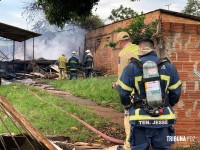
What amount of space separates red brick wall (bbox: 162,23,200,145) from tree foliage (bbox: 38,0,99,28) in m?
4.37

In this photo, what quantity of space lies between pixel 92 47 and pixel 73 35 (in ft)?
10.3

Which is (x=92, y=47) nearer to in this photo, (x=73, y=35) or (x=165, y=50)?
(x=73, y=35)

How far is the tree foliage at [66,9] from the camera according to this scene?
10016mm

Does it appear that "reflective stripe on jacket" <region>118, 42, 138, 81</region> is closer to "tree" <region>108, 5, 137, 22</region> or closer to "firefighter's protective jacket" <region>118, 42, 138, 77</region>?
"firefighter's protective jacket" <region>118, 42, 138, 77</region>

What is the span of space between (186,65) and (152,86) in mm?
2260

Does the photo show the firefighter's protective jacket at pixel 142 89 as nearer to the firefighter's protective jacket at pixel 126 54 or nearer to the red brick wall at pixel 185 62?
the firefighter's protective jacket at pixel 126 54

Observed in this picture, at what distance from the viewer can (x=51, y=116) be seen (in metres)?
9.16

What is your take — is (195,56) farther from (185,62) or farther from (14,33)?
(14,33)

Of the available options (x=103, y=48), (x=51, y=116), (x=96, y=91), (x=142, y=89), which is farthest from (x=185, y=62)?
(x=103, y=48)

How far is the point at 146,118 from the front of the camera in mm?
4199

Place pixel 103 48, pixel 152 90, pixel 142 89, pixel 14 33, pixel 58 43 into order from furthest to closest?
pixel 58 43
pixel 103 48
pixel 14 33
pixel 142 89
pixel 152 90

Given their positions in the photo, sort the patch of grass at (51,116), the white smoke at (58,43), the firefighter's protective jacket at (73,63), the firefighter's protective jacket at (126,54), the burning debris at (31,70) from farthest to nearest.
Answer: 1. the white smoke at (58,43)
2. the burning debris at (31,70)
3. the firefighter's protective jacket at (73,63)
4. the patch of grass at (51,116)
5. the firefighter's protective jacket at (126,54)

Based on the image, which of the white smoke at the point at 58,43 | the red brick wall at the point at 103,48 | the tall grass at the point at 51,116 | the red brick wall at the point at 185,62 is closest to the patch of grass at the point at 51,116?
the tall grass at the point at 51,116

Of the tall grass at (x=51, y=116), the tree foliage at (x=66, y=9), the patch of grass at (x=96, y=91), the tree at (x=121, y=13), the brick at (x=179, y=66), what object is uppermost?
the tree at (x=121, y=13)
